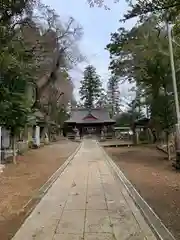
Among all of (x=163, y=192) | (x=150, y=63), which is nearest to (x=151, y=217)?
(x=163, y=192)

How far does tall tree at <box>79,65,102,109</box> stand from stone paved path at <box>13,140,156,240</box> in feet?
219

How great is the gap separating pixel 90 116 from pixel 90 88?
67.1 ft

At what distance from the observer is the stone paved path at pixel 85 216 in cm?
536

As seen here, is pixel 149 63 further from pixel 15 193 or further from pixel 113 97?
pixel 113 97

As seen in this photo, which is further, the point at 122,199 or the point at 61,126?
the point at 61,126

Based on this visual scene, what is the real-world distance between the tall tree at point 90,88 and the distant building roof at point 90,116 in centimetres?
1737

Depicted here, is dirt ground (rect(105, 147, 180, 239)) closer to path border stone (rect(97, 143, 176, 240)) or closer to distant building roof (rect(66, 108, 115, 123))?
path border stone (rect(97, 143, 176, 240))

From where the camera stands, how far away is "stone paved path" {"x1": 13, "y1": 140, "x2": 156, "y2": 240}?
5358 mm

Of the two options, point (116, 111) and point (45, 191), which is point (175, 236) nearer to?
point (45, 191)

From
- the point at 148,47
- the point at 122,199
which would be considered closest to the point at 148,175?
the point at 122,199

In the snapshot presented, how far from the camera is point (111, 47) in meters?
28.1

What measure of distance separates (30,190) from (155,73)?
861 inches

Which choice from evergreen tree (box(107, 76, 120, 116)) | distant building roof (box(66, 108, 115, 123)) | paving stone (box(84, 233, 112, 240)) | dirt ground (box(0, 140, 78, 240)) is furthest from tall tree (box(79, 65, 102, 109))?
paving stone (box(84, 233, 112, 240))

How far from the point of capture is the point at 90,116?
56.9 metres
